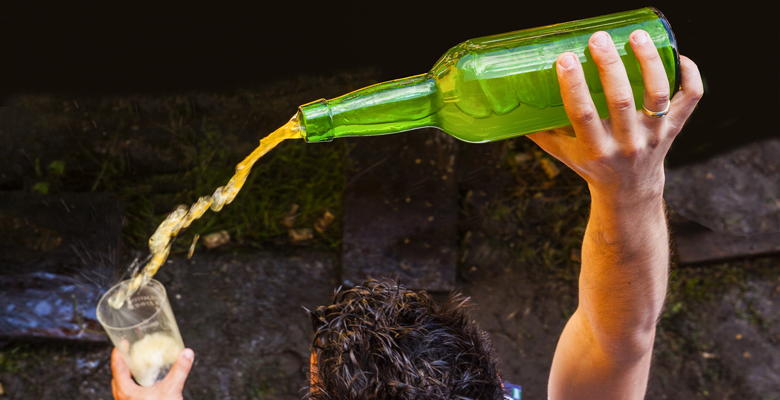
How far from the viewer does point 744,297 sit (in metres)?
3.66

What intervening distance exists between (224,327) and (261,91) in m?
1.18

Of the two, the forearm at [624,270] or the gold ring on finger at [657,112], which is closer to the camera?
the gold ring on finger at [657,112]

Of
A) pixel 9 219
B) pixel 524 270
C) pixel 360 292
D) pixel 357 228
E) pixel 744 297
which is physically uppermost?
pixel 360 292

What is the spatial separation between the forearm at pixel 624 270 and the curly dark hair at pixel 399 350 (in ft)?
1.08

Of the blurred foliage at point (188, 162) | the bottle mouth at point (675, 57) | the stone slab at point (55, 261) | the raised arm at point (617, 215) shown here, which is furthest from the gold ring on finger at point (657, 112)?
the stone slab at point (55, 261)

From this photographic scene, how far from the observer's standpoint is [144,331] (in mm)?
2516

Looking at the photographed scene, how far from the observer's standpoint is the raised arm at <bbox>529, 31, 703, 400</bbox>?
4.31 feet

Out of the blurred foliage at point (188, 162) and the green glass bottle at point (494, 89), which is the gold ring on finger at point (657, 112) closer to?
the green glass bottle at point (494, 89)

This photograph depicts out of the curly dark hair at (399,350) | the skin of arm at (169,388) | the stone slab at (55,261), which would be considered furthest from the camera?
the stone slab at (55,261)

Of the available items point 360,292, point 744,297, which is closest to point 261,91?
point 360,292

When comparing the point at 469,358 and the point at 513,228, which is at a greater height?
the point at 469,358

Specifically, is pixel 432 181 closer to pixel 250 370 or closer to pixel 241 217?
pixel 241 217

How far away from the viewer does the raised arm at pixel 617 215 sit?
1.31 m

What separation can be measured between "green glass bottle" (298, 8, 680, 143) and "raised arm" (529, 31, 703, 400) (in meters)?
0.08
